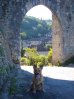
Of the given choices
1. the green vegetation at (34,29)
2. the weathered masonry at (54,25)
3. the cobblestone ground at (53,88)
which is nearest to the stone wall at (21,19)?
the weathered masonry at (54,25)

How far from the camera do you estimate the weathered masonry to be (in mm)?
16922

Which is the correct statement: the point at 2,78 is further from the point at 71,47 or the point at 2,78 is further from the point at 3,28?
the point at 71,47

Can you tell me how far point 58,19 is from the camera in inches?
770

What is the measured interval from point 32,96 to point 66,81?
3195 millimetres

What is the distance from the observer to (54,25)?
2028 centimetres

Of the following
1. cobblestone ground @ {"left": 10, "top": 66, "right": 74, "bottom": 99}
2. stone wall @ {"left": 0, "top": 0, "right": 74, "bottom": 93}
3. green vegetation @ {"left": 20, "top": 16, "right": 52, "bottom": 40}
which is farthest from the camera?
green vegetation @ {"left": 20, "top": 16, "right": 52, "bottom": 40}

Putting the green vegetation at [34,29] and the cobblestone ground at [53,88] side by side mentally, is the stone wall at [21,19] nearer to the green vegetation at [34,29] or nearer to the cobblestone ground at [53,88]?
the cobblestone ground at [53,88]

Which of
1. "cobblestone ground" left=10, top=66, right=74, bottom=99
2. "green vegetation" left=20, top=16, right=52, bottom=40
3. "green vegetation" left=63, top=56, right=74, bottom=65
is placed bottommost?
"green vegetation" left=20, top=16, right=52, bottom=40

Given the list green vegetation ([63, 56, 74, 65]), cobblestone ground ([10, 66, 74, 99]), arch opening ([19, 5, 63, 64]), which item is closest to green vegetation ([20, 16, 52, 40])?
arch opening ([19, 5, 63, 64])

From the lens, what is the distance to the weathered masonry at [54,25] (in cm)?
1692

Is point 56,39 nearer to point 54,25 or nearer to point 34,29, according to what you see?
point 54,25

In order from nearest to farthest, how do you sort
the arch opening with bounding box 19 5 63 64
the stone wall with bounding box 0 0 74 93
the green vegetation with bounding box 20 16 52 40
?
the stone wall with bounding box 0 0 74 93, the arch opening with bounding box 19 5 63 64, the green vegetation with bounding box 20 16 52 40

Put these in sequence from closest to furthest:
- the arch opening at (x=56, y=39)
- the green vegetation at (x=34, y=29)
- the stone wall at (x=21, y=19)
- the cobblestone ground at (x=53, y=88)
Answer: the cobblestone ground at (x=53, y=88) → the stone wall at (x=21, y=19) → the arch opening at (x=56, y=39) → the green vegetation at (x=34, y=29)

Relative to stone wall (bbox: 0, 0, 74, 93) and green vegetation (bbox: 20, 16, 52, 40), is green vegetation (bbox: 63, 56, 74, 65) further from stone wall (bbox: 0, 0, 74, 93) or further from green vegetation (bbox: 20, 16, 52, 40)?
green vegetation (bbox: 20, 16, 52, 40)
